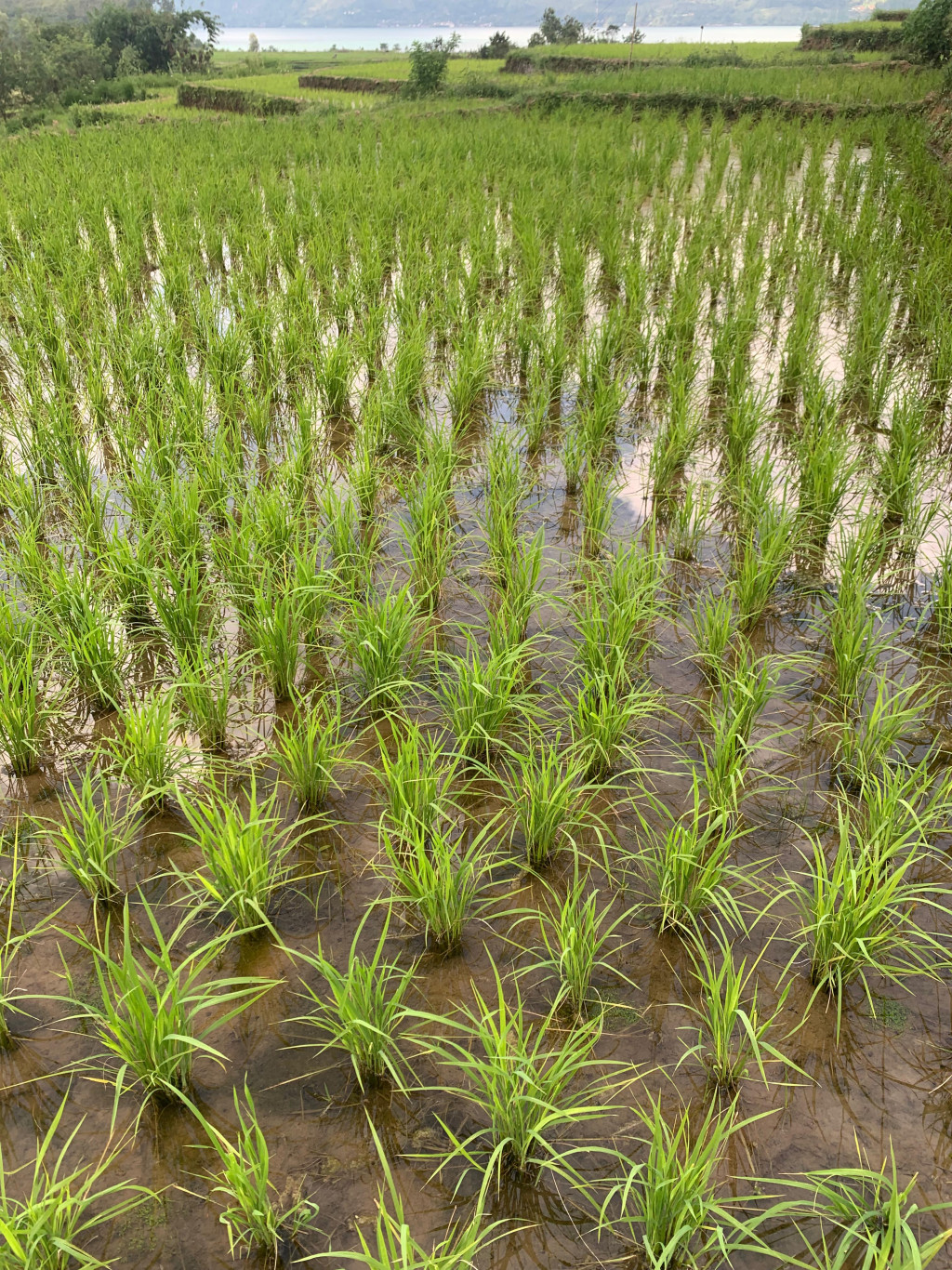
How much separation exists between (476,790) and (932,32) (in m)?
18.8

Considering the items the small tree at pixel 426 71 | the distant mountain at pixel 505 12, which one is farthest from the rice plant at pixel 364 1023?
the distant mountain at pixel 505 12

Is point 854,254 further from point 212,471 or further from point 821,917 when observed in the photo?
point 821,917

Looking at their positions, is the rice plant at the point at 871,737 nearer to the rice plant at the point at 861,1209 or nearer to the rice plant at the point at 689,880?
the rice plant at the point at 689,880

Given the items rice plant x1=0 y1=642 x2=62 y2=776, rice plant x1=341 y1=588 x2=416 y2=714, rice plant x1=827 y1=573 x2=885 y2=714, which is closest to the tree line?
rice plant x1=0 y1=642 x2=62 y2=776

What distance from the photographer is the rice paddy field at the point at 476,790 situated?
1450mm

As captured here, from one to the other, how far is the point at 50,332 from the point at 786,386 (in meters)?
4.06

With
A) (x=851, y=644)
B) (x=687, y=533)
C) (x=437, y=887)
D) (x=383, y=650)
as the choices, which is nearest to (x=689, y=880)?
(x=437, y=887)

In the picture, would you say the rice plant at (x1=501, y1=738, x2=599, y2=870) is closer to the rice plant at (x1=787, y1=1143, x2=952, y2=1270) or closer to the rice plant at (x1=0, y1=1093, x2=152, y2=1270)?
the rice plant at (x1=787, y1=1143, x2=952, y2=1270)

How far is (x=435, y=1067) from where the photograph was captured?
1.64 metres

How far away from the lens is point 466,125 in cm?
1290

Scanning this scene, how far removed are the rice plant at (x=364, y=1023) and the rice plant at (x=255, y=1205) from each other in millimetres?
210

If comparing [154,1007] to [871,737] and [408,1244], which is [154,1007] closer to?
[408,1244]

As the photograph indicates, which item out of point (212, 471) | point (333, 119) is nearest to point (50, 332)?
point (212, 471)

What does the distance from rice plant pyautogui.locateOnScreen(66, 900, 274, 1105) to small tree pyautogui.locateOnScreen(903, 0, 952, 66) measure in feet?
59.8
